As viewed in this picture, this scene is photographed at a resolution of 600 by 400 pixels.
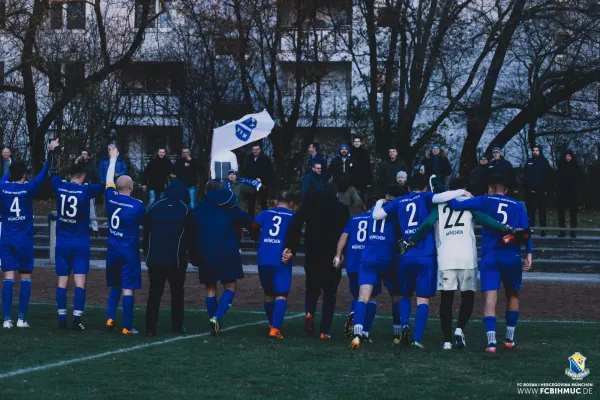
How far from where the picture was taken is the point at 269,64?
109ft

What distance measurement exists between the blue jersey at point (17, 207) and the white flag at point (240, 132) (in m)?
11.3

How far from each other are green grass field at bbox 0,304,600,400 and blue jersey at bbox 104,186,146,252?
1144 millimetres

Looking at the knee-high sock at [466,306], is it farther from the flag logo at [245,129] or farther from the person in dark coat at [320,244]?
the flag logo at [245,129]

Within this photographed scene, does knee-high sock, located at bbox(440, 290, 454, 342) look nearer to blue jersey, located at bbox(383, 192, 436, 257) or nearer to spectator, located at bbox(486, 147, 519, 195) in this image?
blue jersey, located at bbox(383, 192, 436, 257)

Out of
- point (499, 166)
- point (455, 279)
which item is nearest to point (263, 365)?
point (455, 279)

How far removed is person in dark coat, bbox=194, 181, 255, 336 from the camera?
42.8 feet

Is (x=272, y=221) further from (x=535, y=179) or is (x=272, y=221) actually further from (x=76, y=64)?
(x=76, y=64)

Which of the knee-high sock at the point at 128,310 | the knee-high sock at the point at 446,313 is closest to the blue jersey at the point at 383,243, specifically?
the knee-high sock at the point at 446,313

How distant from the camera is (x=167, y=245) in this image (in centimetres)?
1290

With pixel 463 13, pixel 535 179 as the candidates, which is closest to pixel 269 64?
pixel 463 13

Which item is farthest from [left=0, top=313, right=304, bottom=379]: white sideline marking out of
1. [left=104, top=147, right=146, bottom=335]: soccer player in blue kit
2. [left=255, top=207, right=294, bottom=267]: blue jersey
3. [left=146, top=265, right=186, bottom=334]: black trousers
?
[left=255, top=207, right=294, bottom=267]: blue jersey

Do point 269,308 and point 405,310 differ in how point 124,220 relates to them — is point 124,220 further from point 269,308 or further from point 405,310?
point 405,310

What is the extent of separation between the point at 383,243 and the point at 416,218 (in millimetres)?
687

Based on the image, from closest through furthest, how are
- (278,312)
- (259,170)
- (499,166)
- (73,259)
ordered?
(278,312) → (73,259) → (499,166) → (259,170)
